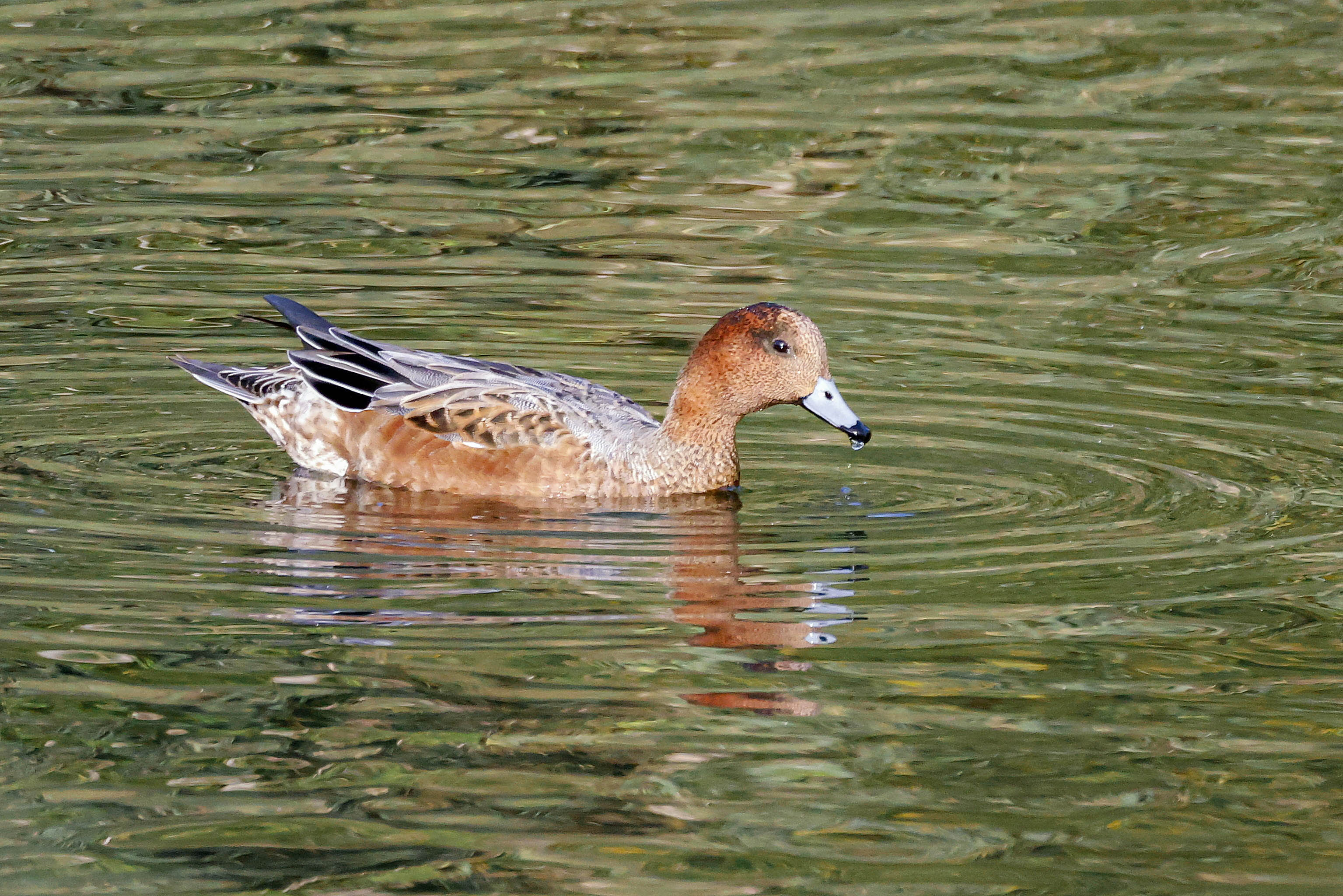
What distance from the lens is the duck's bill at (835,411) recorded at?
27.0 ft

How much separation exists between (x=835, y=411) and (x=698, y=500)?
0.69 m

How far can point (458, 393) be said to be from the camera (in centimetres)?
886

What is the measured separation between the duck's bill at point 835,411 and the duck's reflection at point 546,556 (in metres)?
0.49

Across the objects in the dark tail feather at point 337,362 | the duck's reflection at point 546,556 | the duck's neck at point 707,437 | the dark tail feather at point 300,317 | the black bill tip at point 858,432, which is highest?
the dark tail feather at point 300,317

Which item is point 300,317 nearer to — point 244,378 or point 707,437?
point 244,378

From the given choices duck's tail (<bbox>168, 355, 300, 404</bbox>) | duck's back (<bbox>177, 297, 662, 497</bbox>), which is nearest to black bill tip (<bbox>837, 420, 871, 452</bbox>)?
duck's back (<bbox>177, 297, 662, 497</bbox>)

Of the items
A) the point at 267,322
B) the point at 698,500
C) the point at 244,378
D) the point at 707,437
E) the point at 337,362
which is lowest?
the point at 698,500

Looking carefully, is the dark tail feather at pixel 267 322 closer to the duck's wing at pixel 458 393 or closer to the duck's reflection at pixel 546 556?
the duck's wing at pixel 458 393

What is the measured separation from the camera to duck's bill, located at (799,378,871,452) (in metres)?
8.22

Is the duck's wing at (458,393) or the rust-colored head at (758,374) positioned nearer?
the rust-colored head at (758,374)

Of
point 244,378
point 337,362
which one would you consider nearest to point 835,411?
point 337,362

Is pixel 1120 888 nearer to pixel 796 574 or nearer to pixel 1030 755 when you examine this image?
pixel 1030 755

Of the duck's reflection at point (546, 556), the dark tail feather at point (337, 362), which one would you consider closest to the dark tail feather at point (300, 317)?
the dark tail feather at point (337, 362)

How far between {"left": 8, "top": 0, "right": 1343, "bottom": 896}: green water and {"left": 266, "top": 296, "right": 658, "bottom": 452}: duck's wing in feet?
1.27
